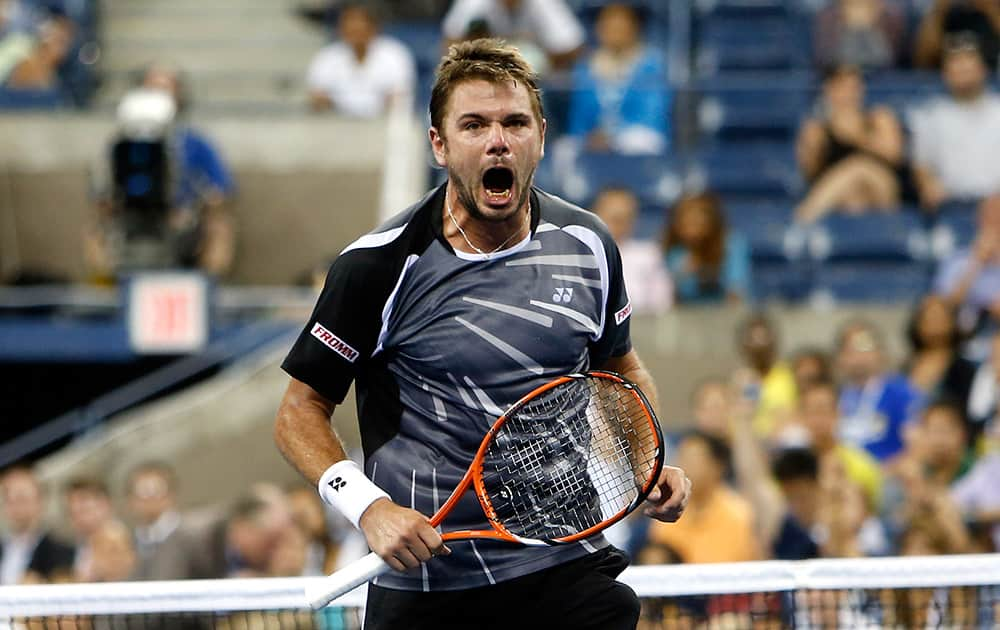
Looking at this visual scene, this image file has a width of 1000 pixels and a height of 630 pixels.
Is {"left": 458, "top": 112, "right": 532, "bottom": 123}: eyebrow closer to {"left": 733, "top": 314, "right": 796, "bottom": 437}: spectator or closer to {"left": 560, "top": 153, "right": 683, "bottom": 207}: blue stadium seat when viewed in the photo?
{"left": 733, "top": 314, "right": 796, "bottom": 437}: spectator

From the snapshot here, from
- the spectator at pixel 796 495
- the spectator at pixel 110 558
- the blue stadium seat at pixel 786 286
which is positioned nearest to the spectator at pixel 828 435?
the spectator at pixel 796 495

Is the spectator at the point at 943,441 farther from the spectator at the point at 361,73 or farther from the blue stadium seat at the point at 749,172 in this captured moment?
the spectator at the point at 361,73

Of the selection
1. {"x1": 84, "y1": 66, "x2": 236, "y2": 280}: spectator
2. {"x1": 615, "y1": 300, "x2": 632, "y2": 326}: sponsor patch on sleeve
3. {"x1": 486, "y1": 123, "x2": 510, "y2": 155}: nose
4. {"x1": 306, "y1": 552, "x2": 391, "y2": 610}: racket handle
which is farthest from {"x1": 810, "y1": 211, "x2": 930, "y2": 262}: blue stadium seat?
{"x1": 306, "y1": 552, "x2": 391, "y2": 610}: racket handle

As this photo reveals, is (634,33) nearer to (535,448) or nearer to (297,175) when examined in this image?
(297,175)

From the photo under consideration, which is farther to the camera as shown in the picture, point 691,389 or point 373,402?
point 691,389

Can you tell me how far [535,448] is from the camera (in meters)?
3.59

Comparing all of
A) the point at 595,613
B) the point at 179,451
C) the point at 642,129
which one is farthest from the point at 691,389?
the point at 595,613

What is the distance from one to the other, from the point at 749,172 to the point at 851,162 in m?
0.94

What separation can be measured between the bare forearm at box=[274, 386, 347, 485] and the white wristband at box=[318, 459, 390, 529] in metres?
0.04

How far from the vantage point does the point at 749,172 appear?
1102cm

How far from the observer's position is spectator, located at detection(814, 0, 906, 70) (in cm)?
1148

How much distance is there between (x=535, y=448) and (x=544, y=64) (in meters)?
7.70

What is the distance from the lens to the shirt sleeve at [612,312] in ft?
12.4

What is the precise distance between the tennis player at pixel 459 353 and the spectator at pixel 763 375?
5068 millimetres
